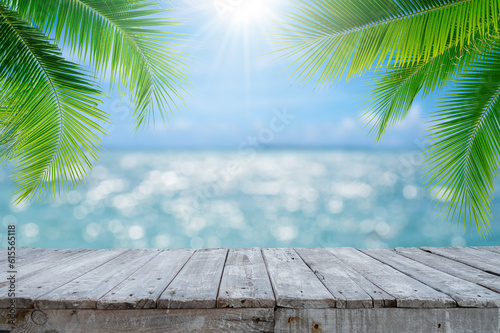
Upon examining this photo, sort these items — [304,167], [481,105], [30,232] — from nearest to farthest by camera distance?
[481,105] → [30,232] → [304,167]

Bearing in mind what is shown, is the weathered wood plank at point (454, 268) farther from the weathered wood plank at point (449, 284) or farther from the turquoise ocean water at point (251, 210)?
the turquoise ocean water at point (251, 210)

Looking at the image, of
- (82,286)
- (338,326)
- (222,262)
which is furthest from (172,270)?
(338,326)

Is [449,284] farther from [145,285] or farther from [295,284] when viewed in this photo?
[145,285]

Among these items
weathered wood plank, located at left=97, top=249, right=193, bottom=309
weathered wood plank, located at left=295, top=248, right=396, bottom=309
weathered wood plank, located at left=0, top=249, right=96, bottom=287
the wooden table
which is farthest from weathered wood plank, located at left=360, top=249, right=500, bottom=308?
weathered wood plank, located at left=0, top=249, right=96, bottom=287

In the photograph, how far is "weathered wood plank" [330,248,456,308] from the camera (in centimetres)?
178

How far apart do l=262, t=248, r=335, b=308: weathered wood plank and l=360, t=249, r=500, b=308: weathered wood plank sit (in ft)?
2.06

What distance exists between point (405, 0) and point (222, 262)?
212 centimetres

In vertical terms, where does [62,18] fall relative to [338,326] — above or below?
above

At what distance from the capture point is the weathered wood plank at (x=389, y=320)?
1.75m

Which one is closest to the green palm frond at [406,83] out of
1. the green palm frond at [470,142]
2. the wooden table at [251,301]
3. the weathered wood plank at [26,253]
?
the green palm frond at [470,142]

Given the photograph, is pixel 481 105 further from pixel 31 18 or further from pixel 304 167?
pixel 304 167

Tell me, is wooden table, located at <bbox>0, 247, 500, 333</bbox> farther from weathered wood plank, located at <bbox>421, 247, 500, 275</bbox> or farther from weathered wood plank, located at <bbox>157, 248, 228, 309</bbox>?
weathered wood plank, located at <bbox>421, 247, 500, 275</bbox>

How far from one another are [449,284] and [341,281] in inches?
23.7

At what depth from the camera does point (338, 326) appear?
5.78ft
